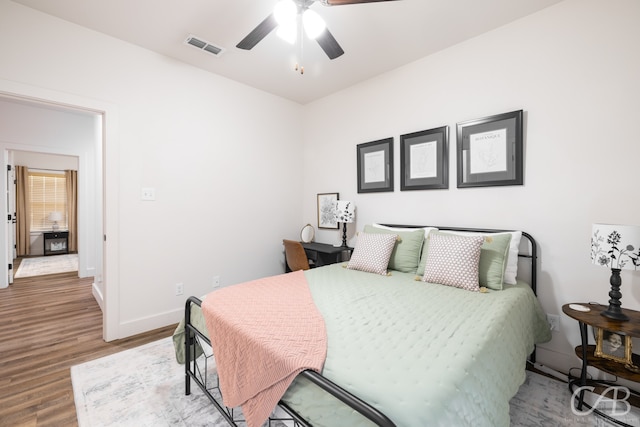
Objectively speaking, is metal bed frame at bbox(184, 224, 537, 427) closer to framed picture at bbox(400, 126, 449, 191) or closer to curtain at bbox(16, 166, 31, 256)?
framed picture at bbox(400, 126, 449, 191)

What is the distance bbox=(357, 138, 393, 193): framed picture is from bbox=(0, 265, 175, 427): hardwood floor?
2652 mm

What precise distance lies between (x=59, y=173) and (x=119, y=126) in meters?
6.44

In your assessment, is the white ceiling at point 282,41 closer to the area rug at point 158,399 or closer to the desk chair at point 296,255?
the desk chair at point 296,255

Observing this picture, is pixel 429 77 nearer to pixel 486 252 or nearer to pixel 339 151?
pixel 339 151

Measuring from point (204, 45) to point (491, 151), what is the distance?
2.80 meters

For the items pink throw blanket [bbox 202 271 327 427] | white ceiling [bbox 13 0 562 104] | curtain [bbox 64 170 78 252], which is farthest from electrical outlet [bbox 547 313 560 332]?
curtain [bbox 64 170 78 252]

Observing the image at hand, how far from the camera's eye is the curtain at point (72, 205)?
6910 mm

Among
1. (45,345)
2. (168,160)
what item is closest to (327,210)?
(168,160)

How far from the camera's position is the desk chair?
318 centimetres

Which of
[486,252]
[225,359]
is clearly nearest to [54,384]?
[225,359]

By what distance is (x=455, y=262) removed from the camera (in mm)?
2062

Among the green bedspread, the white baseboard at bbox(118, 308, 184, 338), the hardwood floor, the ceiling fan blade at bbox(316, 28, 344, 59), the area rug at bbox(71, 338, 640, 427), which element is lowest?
the area rug at bbox(71, 338, 640, 427)

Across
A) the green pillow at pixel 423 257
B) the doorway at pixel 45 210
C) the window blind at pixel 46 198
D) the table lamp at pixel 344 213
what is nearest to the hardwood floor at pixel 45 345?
the table lamp at pixel 344 213

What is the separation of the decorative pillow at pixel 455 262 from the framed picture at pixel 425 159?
0.75 m
